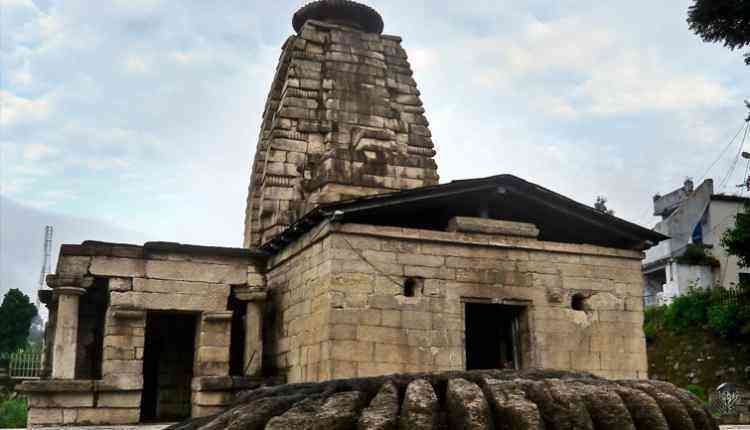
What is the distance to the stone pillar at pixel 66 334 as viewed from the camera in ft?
46.8

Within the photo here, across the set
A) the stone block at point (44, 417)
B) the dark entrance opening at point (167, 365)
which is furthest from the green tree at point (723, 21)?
the stone block at point (44, 417)

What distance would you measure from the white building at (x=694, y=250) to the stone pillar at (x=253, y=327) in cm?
2145

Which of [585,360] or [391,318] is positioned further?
[585,360]

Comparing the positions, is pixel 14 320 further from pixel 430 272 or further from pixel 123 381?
pixel 430 272

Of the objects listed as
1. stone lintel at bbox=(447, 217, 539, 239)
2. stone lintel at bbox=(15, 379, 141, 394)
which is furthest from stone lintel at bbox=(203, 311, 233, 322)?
stone lintel at bbox=(447, 217, 539, 239)

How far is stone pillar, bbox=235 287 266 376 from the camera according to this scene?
49.8ft

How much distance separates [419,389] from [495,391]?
0.52 m

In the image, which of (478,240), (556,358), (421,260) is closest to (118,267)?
(421,260)

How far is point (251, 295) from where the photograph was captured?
15.6 m

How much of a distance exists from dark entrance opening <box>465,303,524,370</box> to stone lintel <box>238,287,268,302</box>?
160 inches

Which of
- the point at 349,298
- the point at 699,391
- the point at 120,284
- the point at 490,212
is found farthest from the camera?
the point at 699,391

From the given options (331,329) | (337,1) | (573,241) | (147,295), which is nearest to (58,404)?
(147,295)

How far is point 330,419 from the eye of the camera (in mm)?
5176

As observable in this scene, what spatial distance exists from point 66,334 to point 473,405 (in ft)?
36.4
